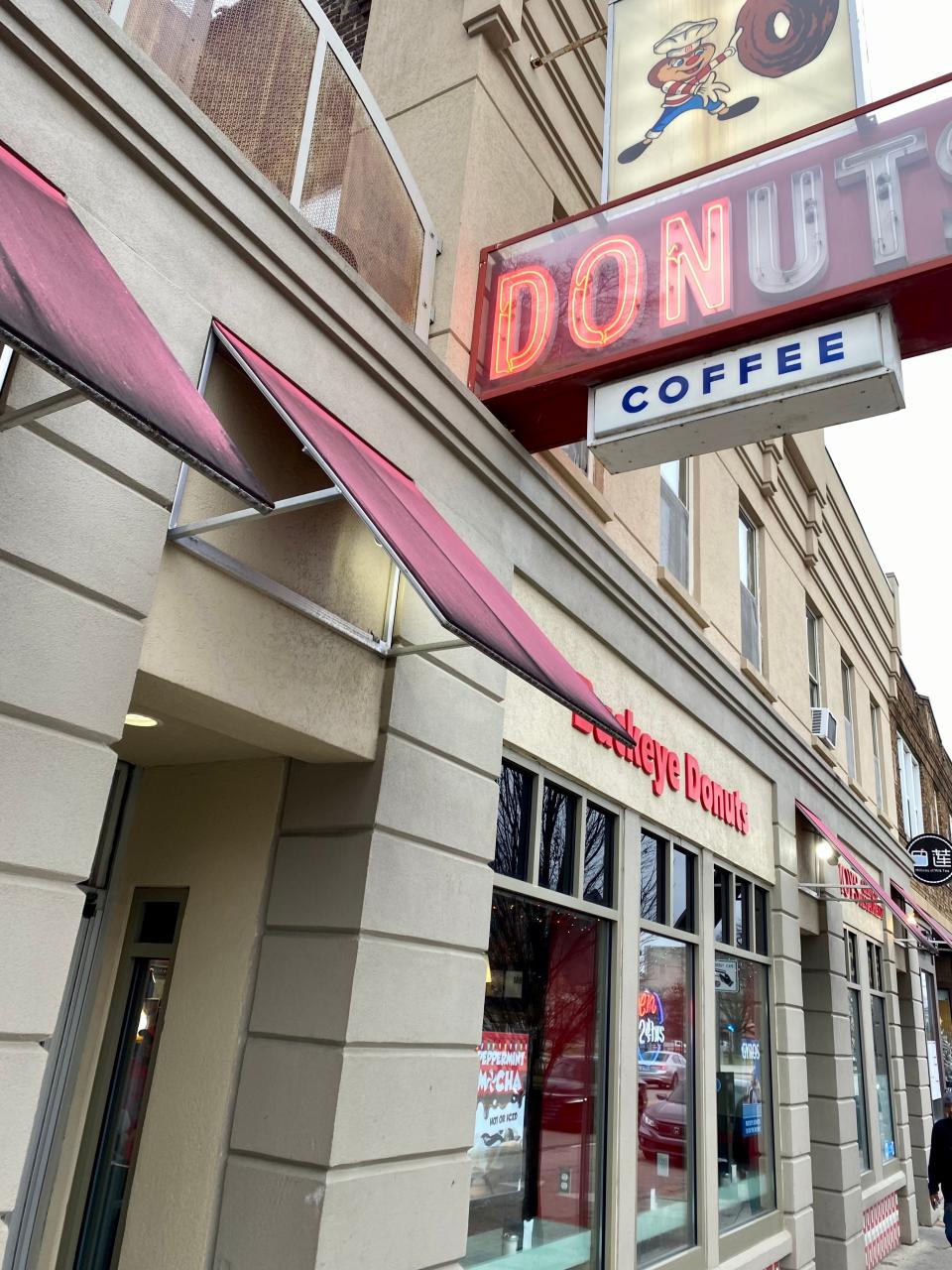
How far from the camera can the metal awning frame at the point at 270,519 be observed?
3863 mm

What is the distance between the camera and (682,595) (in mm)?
9086

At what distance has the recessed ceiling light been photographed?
4.51 metres

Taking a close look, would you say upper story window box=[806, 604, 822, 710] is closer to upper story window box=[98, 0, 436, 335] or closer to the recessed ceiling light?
upper story window box=[98, 0, 436, 335]

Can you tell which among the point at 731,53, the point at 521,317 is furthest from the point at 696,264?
the point at 731,53

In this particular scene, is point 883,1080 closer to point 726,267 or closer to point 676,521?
point 676,521

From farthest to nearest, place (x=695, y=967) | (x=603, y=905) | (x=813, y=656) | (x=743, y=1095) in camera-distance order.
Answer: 1. (x=813, y=656)
2. (x=743, y=1095)
3. (x=695, y=967)
4. (x=603, y=905)

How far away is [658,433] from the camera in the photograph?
584cm

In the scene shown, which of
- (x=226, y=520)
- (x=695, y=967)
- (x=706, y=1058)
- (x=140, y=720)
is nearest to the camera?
(x=226, y=520)

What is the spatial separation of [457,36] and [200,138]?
4069 mm

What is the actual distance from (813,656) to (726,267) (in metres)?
9.86

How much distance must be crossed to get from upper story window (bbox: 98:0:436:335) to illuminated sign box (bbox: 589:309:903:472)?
1.53 metres

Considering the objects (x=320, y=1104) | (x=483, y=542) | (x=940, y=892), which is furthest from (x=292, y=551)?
(x=940, y=892)

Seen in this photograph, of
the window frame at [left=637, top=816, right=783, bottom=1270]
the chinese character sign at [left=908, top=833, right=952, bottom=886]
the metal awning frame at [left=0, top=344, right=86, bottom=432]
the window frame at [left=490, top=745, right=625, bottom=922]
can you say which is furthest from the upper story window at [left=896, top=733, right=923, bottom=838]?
the metal awning frame at [left=0, top=344, right=86, bottom=432]

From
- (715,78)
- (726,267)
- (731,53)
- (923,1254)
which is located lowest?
(923,1254)
